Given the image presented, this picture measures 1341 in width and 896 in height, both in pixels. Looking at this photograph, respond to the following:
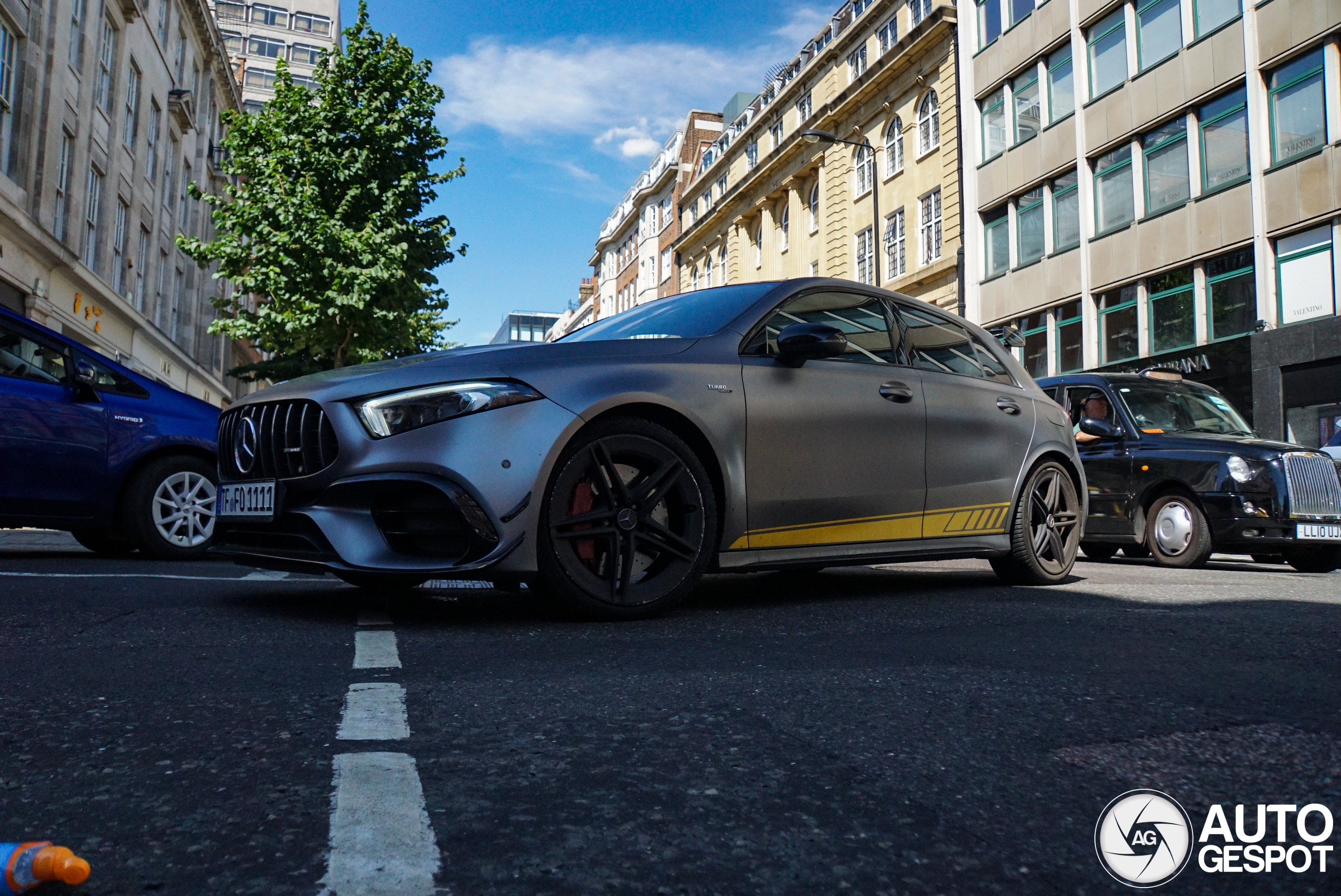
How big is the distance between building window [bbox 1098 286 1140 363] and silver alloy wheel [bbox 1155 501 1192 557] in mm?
14642

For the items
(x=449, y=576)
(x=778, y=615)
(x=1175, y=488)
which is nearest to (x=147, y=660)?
(x=449, y=576)

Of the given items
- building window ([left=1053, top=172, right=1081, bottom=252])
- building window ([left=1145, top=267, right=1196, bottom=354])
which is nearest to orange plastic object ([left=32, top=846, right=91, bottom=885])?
building window ([left=1145, top=267, right=1196, bottom=354])

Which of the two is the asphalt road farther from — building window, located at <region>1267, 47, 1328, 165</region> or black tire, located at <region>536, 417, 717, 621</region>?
building window, located at <region>1267, 47, 1328, 165</region>

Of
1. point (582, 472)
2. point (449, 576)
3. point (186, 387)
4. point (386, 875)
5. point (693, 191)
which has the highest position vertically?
point (693, 191)

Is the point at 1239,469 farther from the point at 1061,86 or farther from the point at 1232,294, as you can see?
the point at 1061,86

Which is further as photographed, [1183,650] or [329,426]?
[329,426]

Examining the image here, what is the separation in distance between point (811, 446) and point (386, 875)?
11.2ft

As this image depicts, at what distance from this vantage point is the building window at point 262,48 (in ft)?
211

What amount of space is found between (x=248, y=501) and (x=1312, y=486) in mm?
8184

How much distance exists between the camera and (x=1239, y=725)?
2338 mm

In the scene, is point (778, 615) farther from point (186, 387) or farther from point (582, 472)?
point (186, 387)

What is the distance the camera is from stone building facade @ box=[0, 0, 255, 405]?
18.4m

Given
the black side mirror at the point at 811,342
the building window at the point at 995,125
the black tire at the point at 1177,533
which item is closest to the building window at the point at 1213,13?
the building window at the point at 995,125

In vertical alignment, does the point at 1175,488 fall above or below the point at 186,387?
below
